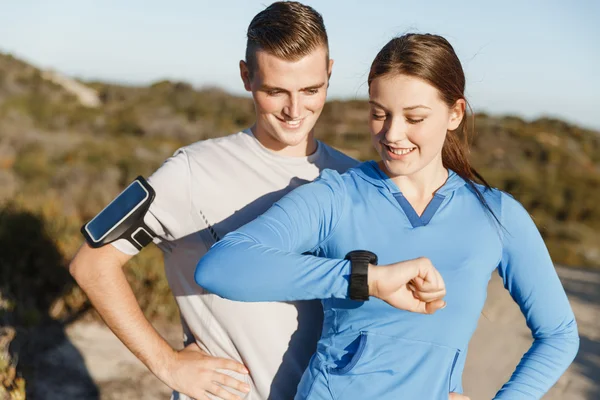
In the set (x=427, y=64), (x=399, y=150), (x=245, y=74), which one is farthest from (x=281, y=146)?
(x=427, y=64)

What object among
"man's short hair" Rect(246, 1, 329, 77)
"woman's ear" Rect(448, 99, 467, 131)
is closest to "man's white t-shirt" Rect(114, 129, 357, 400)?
"man's short hair" Rect(246, 1, 329, 77)

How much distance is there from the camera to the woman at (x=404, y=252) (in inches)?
62.2

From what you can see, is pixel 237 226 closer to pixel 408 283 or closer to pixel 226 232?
pixel 226 232

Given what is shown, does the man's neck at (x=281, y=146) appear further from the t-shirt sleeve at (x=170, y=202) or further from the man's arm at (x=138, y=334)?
the man's arm at (x=138, y=334)

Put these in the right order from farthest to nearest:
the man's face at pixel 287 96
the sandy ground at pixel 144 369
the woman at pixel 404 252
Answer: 1. the sandy ground at pixel 144 369
2. the man's face at pixel 287 96
3. the woman at pixel 404 252

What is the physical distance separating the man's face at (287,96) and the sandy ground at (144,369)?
9.34 feet

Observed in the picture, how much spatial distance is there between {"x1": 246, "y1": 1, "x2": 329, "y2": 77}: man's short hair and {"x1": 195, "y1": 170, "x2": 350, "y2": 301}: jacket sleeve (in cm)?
64

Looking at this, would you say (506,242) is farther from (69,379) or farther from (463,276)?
(69,379)

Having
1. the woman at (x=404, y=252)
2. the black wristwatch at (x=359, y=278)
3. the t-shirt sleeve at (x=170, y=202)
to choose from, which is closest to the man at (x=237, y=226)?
the t-shirt sleeve at (x=170, y=202)

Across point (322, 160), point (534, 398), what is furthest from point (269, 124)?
point (534, 398)

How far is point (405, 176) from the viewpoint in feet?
6.24

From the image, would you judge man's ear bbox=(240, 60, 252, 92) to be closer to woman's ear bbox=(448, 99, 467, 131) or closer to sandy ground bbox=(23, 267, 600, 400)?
woman's ear bbox=(448, 99, 467, 131)

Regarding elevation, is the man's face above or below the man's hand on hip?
above

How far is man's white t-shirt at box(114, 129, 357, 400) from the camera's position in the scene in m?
2.08
